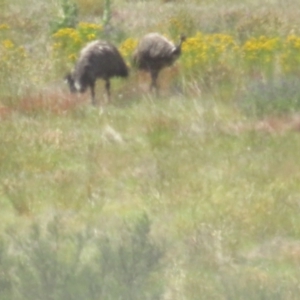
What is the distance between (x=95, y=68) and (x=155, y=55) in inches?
41.1

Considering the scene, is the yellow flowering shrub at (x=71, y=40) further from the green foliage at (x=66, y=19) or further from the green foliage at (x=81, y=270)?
the green foliage at (x=81, y=270)

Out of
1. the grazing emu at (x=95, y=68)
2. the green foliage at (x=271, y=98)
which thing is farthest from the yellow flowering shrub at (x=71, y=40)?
the green foliage at (x=271, y=98)

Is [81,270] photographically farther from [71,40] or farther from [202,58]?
[71,40]

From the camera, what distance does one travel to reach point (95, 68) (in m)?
13.9

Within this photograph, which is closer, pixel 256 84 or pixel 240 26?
pixel 256 84

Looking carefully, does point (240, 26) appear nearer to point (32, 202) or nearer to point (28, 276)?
point (32, 202)

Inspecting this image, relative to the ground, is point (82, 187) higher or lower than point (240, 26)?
higher

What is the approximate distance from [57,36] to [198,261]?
9482mm

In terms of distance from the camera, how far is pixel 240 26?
62.6ft

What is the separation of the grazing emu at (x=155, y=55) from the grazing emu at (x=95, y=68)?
513 mm

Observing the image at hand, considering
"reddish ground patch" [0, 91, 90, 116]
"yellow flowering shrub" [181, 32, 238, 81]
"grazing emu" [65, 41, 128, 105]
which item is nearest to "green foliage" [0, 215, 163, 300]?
"reddish ground patch" [0, 91, 90, 116]

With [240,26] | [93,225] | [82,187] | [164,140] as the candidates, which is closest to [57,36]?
[240,26]

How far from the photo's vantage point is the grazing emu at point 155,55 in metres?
14.5

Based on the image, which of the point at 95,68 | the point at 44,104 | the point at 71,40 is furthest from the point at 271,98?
the point at 71,40
